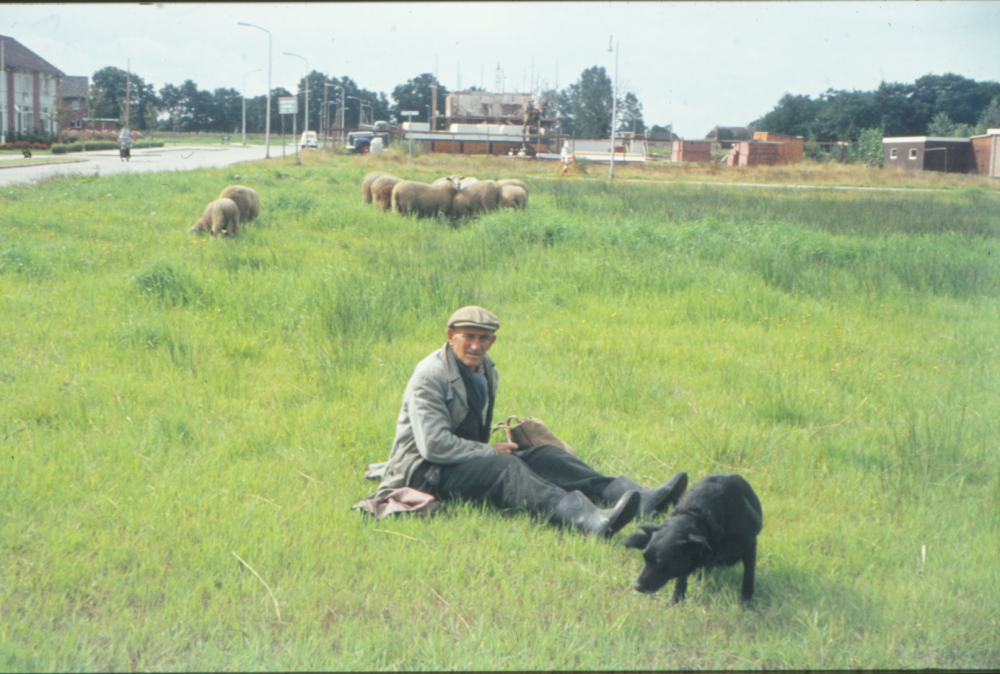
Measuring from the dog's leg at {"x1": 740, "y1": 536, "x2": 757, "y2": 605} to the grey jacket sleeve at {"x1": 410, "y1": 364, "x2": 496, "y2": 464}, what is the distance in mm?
1507

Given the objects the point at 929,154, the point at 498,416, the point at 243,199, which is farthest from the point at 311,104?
the point at 498,416

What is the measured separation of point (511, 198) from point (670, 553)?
1438 cm

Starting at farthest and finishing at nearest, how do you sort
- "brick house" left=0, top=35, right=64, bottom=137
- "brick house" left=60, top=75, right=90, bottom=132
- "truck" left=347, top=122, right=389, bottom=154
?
"truck" left=347, top=122, right=389, bottom=154 < "brick house" left=60, top=75, right=90, bottom=132 < "brick house" left=0, top=35, right=64, bottom=137

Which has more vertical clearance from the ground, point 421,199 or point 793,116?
point 793,116

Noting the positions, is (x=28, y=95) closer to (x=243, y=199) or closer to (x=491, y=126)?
(x=491, y=126)

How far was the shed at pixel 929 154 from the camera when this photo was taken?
81.4 ft

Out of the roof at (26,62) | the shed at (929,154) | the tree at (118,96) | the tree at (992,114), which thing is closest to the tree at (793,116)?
the shed at (929,154)

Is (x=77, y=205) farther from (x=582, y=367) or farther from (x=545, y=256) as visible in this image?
(x=582, y=367)

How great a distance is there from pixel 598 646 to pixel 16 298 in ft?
26.8

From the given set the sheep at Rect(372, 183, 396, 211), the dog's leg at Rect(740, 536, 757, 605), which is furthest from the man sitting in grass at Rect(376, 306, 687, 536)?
the sheep at Rect(372, 183, 396, 211)

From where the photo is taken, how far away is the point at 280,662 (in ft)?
10.0

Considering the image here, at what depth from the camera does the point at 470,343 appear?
4430 millimetres

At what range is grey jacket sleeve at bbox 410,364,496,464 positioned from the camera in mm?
4348

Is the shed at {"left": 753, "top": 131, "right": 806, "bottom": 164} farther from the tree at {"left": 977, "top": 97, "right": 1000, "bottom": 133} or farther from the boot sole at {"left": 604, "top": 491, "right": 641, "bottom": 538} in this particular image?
the boot sole at {"left": 604, "top": 491, "right": 641, "bottom": 538}
